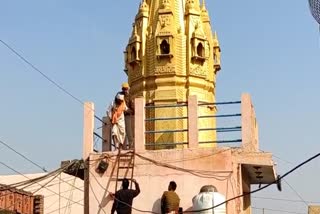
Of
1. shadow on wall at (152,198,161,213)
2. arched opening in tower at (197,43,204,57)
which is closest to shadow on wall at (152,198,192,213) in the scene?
shadow on wall at (152,198,161,213)

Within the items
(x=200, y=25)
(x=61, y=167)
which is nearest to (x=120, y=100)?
(x=61, y=167)

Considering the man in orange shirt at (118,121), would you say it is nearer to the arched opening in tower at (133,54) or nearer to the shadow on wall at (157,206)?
the shadow on wall at (157,206)

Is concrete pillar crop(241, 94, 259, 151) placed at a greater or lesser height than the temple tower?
lesser

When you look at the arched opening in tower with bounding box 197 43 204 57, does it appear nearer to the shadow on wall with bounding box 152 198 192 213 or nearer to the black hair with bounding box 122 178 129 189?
the shadow on wall with bounding box 152 198 192 213

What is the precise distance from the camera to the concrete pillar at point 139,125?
1367 centimetres

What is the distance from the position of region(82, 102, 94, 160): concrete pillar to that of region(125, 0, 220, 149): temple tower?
663 centimetres

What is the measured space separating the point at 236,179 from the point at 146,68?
914cm

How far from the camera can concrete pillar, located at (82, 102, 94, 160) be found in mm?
13977

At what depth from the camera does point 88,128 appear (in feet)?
46.0

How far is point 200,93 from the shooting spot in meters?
21.5

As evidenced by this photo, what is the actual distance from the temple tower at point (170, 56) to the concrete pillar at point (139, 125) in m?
6.71

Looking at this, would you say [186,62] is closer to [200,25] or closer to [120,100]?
[200,25]

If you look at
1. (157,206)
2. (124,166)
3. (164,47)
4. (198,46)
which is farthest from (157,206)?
(198,46)

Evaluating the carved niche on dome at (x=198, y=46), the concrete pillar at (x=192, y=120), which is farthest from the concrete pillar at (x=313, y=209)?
the concrete pillar at (x=192, y=120)
